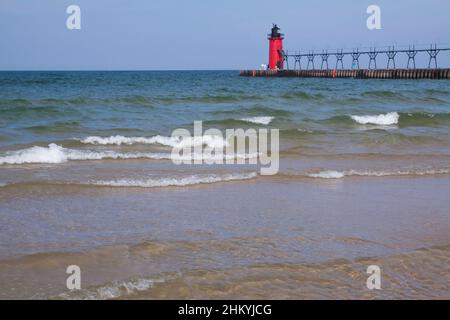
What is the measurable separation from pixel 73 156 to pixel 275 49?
66222 mm

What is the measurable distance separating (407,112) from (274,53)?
54404mm

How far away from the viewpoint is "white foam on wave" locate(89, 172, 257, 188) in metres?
9.24

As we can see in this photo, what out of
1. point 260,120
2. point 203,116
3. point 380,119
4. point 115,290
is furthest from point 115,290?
point 380,119

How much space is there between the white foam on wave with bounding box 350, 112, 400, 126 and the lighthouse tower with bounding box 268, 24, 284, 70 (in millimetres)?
51992

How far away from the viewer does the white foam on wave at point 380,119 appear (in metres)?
21.4

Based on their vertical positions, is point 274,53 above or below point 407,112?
above

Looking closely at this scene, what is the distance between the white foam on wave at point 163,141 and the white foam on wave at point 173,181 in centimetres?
470

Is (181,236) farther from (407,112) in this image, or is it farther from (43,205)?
(407,112)

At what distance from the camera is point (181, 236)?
641 cm

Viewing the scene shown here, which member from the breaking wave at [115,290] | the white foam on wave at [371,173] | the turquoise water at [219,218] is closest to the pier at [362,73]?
the turquoise water at [219,218]

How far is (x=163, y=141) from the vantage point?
49.4 ft

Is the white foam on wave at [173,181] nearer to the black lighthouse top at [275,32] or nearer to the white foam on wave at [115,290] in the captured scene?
the white foam on wave at [115,290]
